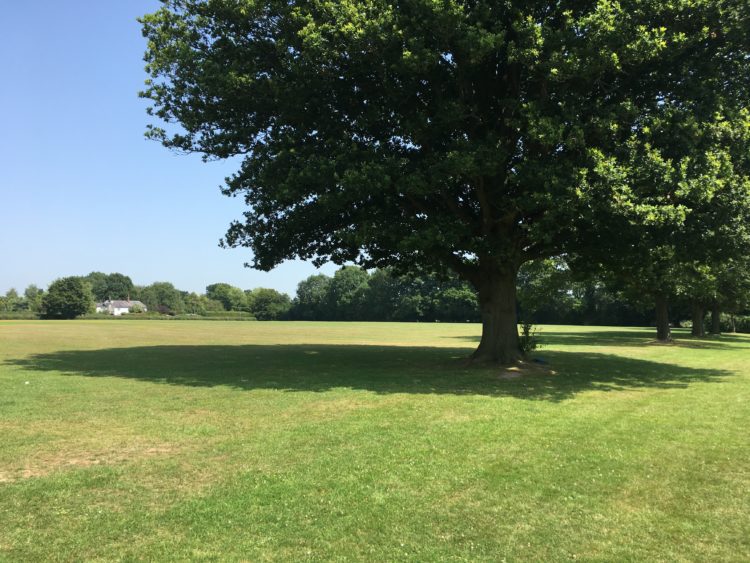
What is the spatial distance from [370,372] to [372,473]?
38.1 feet

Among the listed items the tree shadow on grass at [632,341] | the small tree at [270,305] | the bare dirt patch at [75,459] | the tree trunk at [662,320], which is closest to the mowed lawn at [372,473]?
the bare dirt patch at [75,459]

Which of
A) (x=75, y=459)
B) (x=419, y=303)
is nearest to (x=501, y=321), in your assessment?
(x=75, y=459)

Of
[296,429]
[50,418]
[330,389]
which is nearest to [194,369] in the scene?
[330,389]

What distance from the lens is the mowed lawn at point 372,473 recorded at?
4.98m

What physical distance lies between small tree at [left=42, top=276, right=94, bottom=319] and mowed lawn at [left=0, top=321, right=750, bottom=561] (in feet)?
374

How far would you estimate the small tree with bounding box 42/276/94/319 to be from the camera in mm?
113562

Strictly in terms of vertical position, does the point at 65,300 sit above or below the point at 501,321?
above

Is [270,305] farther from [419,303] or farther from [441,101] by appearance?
[441,101]

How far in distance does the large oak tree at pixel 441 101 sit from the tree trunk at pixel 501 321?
0.07 meters

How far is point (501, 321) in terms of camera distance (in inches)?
788

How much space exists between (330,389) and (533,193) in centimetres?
756

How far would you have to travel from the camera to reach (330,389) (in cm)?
1434

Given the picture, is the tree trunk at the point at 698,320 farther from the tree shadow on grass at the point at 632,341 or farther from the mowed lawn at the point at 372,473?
the mowed lawn at the point at 372,473

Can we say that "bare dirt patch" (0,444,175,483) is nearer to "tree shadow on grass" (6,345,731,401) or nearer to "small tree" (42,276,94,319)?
"tree shadow on grass" (6,345,731,401)
